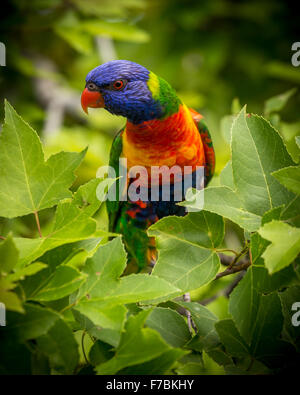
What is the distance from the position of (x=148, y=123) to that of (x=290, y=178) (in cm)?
102

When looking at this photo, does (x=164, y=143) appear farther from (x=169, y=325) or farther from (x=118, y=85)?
(x=169, y=325)

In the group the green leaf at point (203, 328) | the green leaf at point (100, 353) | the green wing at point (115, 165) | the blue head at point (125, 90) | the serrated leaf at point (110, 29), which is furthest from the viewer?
the serrated leaf at point (110, 29)

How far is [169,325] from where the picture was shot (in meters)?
0.82

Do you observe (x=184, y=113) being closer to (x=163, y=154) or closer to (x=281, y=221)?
(x=163, y=154)

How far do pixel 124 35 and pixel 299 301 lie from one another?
1.72m

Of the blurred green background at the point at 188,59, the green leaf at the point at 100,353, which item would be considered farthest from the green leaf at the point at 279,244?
the blurred green background at the point at 188,59

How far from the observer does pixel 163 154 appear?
5.50 feet

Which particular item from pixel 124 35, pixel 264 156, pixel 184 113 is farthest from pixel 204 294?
pixel 124 35

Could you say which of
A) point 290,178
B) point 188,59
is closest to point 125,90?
point 290,178

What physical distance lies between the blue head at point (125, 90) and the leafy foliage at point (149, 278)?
0.87m

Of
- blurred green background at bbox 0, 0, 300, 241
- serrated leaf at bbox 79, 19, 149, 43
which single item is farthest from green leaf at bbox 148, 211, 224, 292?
blurred green background at bbox 0, 0, 300, 241

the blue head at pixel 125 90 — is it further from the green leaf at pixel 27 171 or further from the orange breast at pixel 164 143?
the green leaf at pixel 27 171

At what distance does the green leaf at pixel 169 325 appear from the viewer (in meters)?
0.81

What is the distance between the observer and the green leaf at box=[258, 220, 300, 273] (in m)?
0.63
